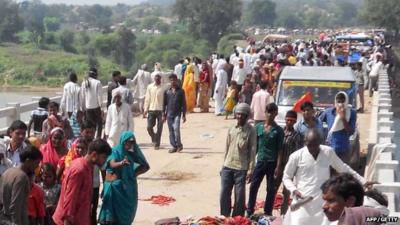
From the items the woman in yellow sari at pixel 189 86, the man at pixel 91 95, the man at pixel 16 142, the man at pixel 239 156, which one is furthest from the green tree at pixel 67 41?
the man at pixel 16 142

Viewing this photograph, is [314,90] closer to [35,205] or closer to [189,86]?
[35,205]

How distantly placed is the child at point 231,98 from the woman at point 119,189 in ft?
38.3

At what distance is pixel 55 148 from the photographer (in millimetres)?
8383

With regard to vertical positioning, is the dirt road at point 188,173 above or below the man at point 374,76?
below

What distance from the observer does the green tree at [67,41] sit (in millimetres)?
93812

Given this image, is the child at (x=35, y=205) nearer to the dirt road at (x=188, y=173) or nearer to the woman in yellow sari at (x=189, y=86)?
the dirt road at (x=188, y=173)

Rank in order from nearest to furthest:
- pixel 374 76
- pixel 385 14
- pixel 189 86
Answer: pixel 189 86 → pixel 374 76 → pixel 385 14

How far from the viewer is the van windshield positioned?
1345cm

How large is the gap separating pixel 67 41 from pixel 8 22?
11.2 metres

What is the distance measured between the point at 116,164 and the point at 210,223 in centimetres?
162

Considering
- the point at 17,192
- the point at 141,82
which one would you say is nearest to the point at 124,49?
the point at 141,82

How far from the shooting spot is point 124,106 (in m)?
12.0

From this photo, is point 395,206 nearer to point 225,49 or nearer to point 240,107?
point 240,107

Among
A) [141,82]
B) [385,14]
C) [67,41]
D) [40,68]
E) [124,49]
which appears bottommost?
[40,68]
